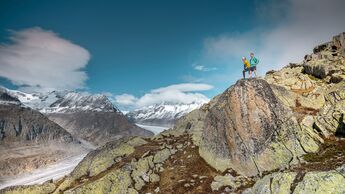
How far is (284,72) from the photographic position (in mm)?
64188

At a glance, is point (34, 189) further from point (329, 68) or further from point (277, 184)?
point (329, 68)

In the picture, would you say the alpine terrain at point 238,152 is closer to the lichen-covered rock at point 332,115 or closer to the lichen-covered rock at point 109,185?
the lichen-covered rock at point 332,115

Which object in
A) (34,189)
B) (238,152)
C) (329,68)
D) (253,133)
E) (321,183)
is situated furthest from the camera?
(329,68)

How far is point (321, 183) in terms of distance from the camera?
17.7 m

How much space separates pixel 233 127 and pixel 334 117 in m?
12.0

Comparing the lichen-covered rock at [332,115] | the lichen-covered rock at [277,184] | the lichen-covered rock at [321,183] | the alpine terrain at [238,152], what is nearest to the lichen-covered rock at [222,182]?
the alpine terrain at [238,152]

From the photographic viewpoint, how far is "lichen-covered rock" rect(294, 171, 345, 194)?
16969 mm

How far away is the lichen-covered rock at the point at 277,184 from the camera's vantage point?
19516 millimetres

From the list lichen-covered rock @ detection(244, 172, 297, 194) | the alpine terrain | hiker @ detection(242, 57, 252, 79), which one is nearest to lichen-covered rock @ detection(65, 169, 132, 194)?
the alpine terrain

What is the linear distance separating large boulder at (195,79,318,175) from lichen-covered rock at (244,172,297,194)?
30.1ft

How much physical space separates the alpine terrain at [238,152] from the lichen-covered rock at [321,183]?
2517 millimetres

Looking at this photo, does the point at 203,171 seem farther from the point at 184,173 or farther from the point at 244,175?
the point at 244,175

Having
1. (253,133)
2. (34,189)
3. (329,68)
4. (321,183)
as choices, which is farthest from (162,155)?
(329,68)

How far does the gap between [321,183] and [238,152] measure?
15.6m
